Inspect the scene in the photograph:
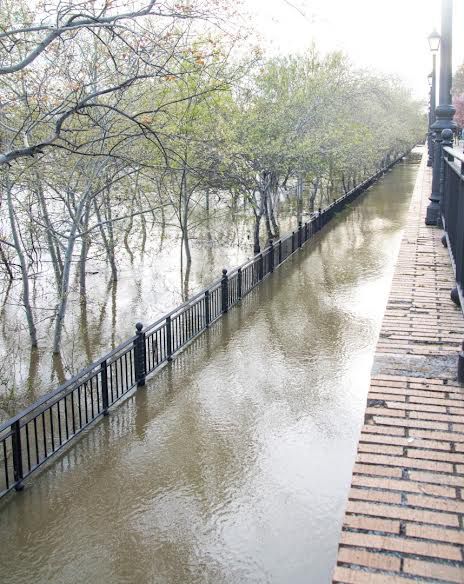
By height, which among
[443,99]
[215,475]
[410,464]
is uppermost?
[443,99]

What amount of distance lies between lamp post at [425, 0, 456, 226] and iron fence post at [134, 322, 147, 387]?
262 inches

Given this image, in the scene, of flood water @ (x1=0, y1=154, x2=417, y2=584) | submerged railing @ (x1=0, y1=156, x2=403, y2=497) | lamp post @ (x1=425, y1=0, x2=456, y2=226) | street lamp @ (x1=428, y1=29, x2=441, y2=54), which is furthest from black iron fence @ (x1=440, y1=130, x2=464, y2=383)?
submerged railing @ (x1=0, y1=156, x2=403, y2=497)

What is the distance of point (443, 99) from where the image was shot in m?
13.5

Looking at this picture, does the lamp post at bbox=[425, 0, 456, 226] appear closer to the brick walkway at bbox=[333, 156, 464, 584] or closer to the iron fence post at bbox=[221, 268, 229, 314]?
the iron fence post at bbox=[221, 268, 229, 314]

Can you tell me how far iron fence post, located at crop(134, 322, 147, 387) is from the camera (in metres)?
10.1

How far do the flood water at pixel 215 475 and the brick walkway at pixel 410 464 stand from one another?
1673 mm

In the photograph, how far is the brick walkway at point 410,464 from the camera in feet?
10.9

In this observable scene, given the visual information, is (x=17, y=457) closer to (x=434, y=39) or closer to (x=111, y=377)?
(x=111, y=377)

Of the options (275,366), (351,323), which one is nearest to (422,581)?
(275,366)

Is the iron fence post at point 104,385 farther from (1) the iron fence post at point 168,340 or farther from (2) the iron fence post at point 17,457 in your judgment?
(1) the iron fence post at point 168,340

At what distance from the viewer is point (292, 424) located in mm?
8492

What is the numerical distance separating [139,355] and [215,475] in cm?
339

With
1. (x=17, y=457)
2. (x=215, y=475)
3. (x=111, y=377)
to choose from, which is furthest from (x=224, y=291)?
(x=17, y=457)

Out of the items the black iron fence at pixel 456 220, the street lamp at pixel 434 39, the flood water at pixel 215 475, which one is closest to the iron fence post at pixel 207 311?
the flood water at pixel 215 475
